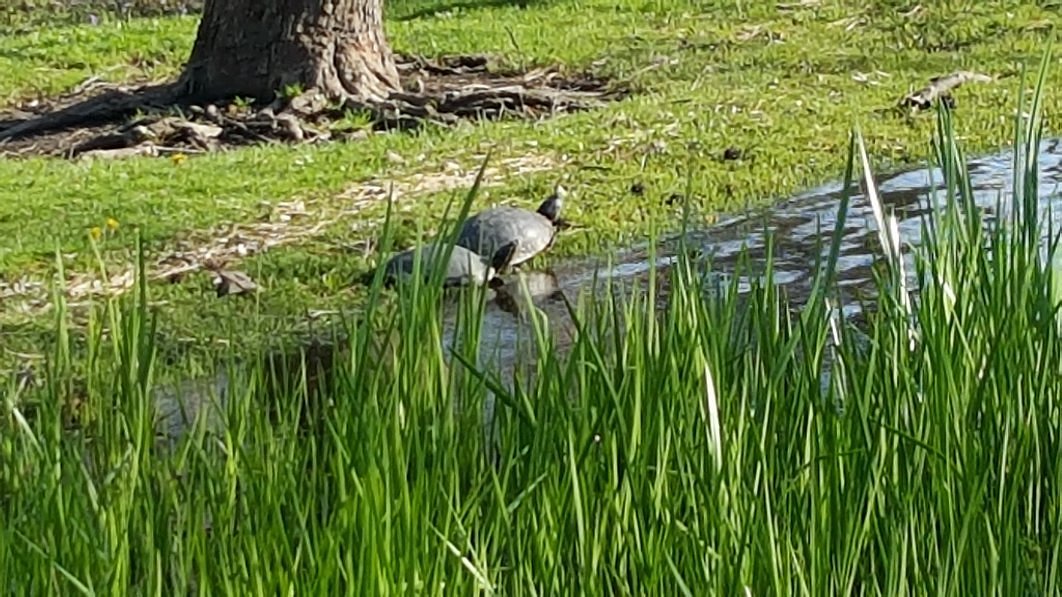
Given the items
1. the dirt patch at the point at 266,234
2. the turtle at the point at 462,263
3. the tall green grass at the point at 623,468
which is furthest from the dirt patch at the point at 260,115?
the tall green grass at the point at 623,468

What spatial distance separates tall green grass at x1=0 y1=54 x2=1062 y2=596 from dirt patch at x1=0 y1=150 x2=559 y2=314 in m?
2.43

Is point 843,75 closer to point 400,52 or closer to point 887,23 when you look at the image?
point 887,23

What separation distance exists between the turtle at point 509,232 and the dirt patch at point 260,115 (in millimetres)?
1927

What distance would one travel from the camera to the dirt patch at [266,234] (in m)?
4.98

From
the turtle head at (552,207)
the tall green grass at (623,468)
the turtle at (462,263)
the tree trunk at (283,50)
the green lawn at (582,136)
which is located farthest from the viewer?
the tree trunk at (283,50)

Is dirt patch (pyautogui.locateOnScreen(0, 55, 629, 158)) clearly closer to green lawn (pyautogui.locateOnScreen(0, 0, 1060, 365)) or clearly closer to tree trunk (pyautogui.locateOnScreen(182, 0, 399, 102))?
tree trunk (pyautogui.locateOnScreen(182, 0, 399, 102))

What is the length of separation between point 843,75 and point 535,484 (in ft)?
20.1

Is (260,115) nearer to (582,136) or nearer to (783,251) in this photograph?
(582,136)

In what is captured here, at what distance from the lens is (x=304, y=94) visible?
7582 millimetres

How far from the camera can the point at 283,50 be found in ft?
25.0

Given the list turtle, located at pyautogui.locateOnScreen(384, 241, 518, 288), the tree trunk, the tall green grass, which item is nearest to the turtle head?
turtle, located at pyautogui.locateOnScreen(384, 241, 518, 288)

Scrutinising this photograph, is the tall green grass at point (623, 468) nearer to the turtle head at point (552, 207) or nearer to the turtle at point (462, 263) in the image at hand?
the turtle at point (462, 263)

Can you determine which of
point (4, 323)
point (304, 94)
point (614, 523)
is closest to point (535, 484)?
point (614, 523)

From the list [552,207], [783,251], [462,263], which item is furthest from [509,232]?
[783,251]
